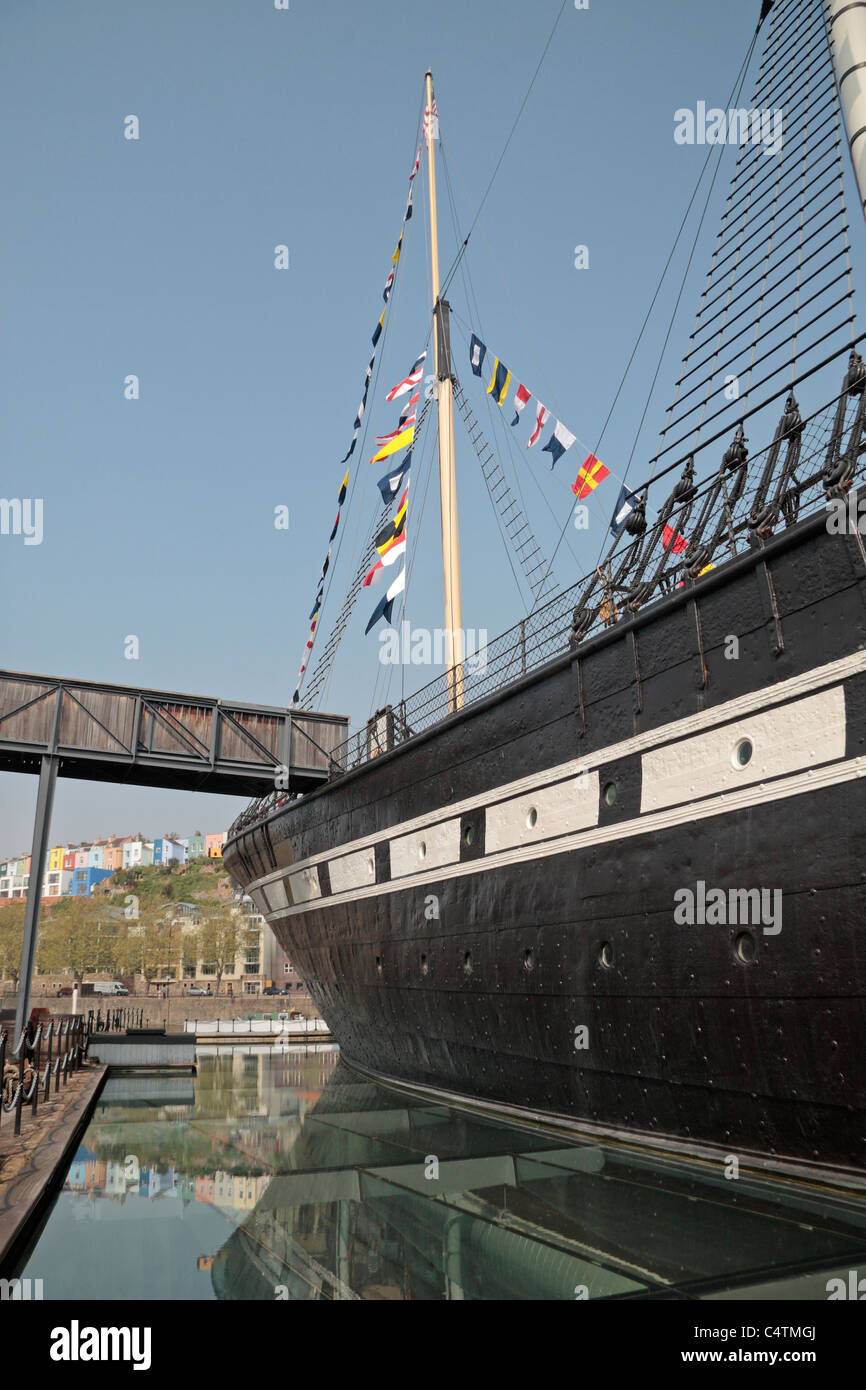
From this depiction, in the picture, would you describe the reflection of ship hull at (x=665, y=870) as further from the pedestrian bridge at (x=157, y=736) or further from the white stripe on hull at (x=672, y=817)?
the pedestrian bridge at (x=157, y=736)

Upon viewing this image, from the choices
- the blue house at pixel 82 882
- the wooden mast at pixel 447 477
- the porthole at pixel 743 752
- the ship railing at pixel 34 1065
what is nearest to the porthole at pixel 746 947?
the porthole at pixel 743 752

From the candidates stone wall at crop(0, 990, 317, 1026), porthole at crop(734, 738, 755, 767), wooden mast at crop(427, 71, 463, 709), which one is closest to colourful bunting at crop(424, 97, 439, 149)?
wooden mast at crop(427, 71, 463, 709)

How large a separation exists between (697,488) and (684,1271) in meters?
7.45

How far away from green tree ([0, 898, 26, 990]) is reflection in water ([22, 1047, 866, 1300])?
3131 inches

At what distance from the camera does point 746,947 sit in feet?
25.5

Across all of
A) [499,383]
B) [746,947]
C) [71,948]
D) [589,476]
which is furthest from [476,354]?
[71,948]

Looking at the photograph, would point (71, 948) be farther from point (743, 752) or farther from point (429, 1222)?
point (743, 752)

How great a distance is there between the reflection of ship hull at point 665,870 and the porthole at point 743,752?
0.22 ft

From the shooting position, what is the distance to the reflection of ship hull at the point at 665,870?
7.21 metres

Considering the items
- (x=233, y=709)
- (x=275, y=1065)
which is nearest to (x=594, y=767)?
(x=233, y=709)

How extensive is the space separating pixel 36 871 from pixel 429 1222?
1191 centimetres

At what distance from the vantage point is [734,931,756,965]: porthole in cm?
771

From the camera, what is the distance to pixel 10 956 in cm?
8169
